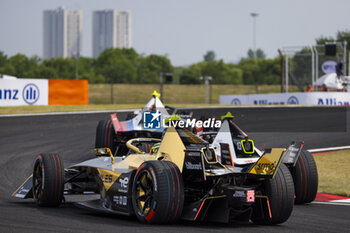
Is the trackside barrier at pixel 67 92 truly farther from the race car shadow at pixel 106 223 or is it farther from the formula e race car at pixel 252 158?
the race car shadow at pixel 106 223

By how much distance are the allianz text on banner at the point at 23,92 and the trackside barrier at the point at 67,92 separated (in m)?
0.49

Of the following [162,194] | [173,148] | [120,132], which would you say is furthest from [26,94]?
[162,194]

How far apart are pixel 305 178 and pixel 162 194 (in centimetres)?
336

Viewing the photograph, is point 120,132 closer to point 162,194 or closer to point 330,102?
point 162,194

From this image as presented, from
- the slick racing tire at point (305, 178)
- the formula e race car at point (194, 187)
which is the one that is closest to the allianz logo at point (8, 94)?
the formula e race car at point (194, 187)

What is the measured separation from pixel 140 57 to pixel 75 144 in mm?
133142

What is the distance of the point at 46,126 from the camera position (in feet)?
79.3

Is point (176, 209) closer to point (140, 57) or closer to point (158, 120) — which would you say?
point (158, 120)

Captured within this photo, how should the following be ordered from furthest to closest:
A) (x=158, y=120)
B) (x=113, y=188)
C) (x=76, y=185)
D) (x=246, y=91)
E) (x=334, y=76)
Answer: (x=246, y=91), (x=334, y=76), (x=158, y=120), (x=76, y=185), (x=113, y=188)

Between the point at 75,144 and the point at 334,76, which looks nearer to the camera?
the point at 75,144

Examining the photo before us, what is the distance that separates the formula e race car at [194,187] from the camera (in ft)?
24.6

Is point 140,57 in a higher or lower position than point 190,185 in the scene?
higher

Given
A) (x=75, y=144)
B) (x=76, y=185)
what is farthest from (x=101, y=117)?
(x=76, y=185)

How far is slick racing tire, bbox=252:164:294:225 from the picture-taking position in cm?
772
